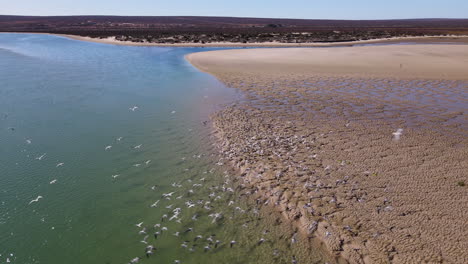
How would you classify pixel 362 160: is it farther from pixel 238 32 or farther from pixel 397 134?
pixel 238 32

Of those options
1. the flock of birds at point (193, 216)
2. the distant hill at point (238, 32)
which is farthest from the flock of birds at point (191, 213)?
the distant hill at point (238, 32)

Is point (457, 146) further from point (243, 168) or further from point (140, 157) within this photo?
point (140, 157)

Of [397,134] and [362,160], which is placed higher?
[397,134]

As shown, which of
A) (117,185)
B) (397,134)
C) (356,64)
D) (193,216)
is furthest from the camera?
(356,64)

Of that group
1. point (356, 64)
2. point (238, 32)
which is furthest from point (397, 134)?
point (238, 32)

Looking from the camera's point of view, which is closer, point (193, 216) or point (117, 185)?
point (193, 216)

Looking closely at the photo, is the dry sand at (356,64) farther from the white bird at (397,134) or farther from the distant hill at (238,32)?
the distant hill at (238,32)

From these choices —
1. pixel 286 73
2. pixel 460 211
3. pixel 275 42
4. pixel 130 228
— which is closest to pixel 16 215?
pixel 130 228

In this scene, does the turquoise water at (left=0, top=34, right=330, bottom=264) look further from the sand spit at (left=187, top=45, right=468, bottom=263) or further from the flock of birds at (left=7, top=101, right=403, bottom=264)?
the sand spit at (left=187, top=45, right=468, bottom=263)

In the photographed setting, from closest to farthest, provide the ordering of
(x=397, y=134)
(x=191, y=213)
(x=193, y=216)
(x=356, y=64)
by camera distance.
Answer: (x=193, y=216) < (x=191, y=213) < (x=397, y=134) < (x=356, y=64)
